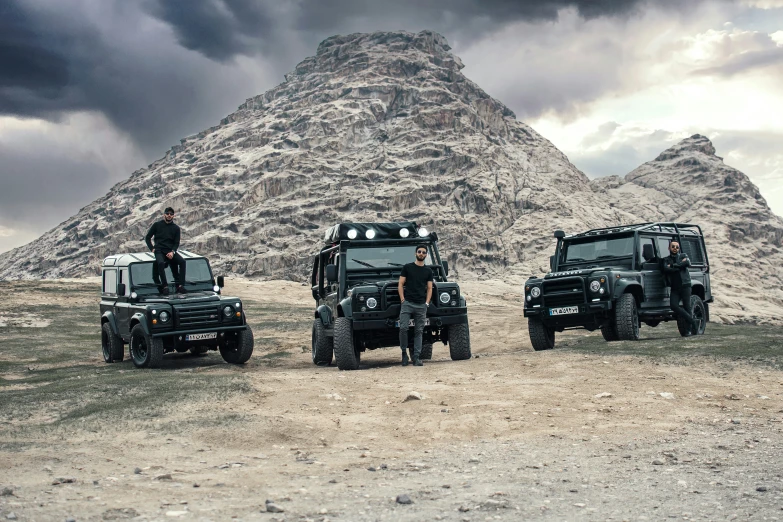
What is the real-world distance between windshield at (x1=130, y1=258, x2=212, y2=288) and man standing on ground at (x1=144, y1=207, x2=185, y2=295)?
272mm

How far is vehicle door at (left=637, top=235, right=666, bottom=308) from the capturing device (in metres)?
15.2

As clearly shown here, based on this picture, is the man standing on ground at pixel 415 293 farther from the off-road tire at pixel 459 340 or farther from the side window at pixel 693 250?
the side window at pixel 693 250

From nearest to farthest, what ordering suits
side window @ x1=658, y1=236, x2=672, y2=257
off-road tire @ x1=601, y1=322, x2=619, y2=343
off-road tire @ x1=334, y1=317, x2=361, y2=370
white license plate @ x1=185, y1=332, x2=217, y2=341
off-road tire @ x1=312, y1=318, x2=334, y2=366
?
off-road tire @ x1=334, y1=317, x2=361, y2=370
white license plate @ x1=185, y1=332, x2=217, y2=341
off-road tire @ x1=312, y1=318, x2=334, y2=366
off-road tire @ x1=601, y1=322, x2=619, y2=343
side window @ x1=658, y1=236, x2=672, y2=257

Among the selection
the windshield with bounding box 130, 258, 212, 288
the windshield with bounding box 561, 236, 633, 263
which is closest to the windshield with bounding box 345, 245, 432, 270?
the windshield with bounding box 130, 258, 212, 288

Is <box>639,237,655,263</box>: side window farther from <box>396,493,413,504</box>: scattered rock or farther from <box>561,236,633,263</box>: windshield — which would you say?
<box>396,493,413,504</box>: scattered rock

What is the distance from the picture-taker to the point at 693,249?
17.7 metres

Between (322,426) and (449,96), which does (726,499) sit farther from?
(449,96)

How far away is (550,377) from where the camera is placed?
1049 cm

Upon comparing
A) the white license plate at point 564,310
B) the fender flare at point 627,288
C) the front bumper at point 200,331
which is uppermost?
the fender flare at point 627,288

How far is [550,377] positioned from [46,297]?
31872 millimetres

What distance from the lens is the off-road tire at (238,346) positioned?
46.2 feet

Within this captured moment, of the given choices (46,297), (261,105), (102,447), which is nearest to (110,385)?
(102,447)

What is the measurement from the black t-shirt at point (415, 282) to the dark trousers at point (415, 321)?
99 millimetres

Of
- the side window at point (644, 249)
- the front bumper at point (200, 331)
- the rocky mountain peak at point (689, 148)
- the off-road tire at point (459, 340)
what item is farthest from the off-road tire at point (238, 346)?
the rocky mountain peak at point (689, 148)
